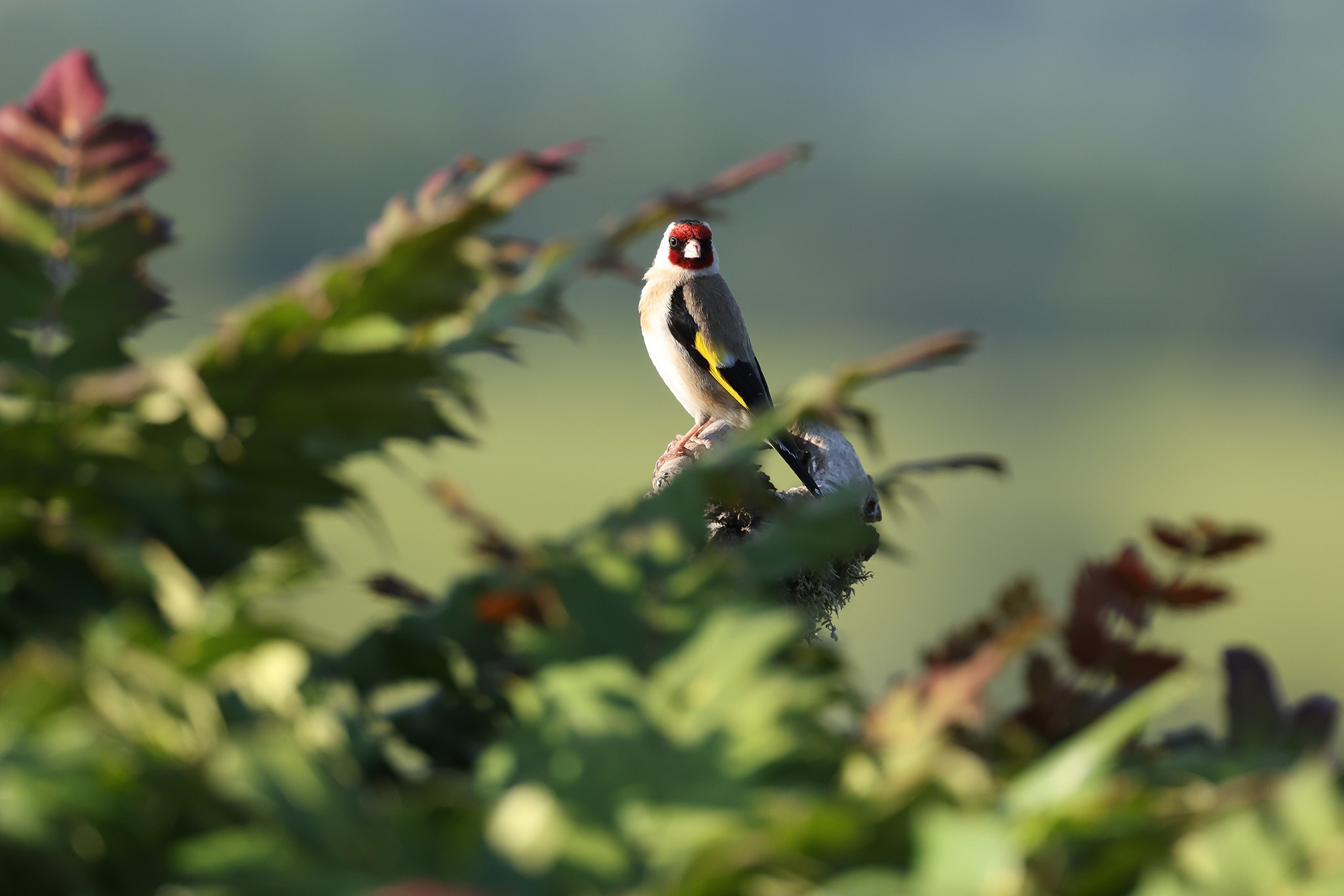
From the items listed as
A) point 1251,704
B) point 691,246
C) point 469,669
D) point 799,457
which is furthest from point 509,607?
point 691,246

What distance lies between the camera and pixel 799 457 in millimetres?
3910

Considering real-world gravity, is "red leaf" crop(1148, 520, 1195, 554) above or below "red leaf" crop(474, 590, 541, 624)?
above

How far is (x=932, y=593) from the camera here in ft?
168

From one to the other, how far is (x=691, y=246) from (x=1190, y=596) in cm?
445

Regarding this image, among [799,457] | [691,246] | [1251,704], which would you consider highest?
[691,246]

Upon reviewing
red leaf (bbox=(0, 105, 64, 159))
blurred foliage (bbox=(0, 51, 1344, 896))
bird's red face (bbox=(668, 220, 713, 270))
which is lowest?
blurred foliage (bbox=(0, 51, 1344, 896))

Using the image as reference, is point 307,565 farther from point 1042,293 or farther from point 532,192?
point 1042,293

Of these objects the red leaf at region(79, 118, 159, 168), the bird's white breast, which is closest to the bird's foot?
the bird's white breast

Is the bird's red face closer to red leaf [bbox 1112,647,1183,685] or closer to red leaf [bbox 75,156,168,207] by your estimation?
red leaf [bbox 75,156,168,207]

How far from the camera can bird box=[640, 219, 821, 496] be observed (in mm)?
4727

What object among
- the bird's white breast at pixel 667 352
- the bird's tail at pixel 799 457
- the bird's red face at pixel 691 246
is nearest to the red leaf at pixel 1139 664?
the bird's tail at pixel 799 457

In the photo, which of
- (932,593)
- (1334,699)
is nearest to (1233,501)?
(932,593)

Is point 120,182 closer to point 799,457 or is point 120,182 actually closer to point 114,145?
point 114,145

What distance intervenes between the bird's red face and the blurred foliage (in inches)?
170
